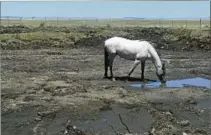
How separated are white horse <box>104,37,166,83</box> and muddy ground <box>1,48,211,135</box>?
45.0 inches

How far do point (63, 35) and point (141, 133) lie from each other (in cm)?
3673

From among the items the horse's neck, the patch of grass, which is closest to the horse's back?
the horse's neck

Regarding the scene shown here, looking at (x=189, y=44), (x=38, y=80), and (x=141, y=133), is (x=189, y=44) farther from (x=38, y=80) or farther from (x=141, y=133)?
(x=141, y=133)

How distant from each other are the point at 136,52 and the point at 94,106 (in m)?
6.27

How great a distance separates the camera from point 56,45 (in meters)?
41.2

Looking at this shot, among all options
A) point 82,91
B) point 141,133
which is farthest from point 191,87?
point 141,133

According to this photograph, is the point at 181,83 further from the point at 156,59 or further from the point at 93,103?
the point at 93,103

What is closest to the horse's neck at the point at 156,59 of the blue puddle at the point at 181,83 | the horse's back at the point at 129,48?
the horse's back at the point at 129,48

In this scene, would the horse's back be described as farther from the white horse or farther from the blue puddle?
the blue puddle

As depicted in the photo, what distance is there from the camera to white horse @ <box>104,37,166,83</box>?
1831cm

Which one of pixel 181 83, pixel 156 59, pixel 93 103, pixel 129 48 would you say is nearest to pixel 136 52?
pixel 129 48

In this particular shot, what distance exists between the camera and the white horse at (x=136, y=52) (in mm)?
18312

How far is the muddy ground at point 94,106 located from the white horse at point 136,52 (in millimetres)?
1142

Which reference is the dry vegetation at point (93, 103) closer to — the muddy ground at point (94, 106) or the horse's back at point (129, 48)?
the muddy ground at point (94, 106)
